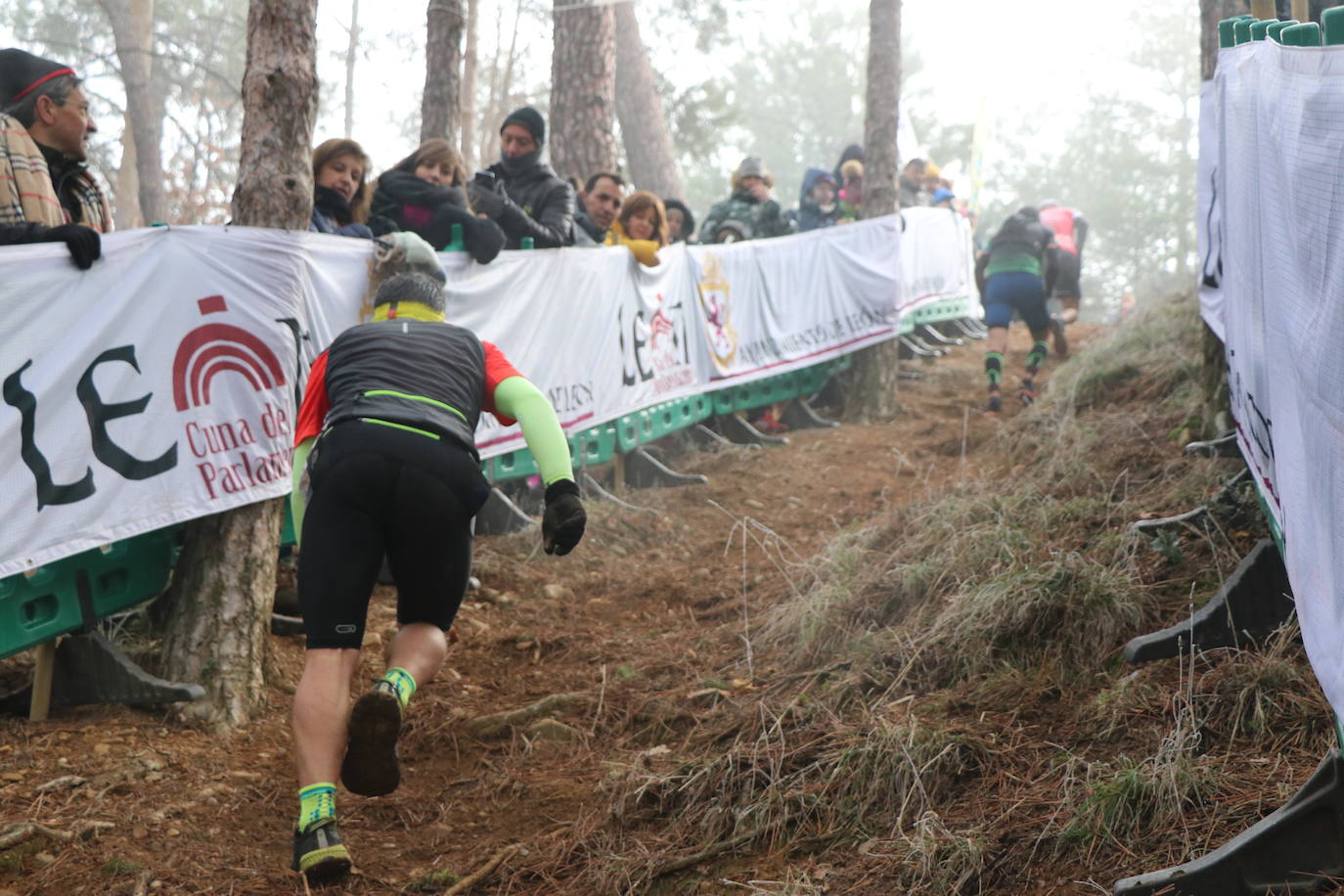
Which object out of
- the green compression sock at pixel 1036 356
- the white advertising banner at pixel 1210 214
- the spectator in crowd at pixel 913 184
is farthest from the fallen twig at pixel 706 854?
the spectator in crowd at pixel 913 184

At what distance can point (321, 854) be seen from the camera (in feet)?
10.6

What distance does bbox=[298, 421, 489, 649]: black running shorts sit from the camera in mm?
3428

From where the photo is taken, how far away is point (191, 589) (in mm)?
4656

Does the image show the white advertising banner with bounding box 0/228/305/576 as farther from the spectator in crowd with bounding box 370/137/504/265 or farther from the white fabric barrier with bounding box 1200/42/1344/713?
the white fabric barrier with bounding box 1200/42/1344/713

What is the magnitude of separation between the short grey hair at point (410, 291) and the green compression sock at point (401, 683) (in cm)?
119

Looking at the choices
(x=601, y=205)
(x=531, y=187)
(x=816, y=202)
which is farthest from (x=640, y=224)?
(x=816, y=202)

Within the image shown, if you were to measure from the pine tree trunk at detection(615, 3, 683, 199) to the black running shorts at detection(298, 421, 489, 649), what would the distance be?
15226mm

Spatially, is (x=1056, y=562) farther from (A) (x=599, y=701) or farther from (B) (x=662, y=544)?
(B) (x=662, y=544)

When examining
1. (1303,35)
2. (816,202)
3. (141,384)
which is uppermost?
(816,202)

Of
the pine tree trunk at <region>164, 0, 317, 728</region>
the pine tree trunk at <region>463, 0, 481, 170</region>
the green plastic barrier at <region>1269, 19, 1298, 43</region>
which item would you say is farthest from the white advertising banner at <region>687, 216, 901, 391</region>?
the pine tree trunk at <region>463, 0, 481, 170</region>

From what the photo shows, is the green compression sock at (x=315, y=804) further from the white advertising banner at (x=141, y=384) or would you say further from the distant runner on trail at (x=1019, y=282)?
the distant runner on trail at (x=1019, y=282)

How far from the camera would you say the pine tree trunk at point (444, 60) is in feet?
30.9

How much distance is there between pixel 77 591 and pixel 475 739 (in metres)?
1.51

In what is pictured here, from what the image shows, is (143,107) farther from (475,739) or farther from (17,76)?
(475,739)
